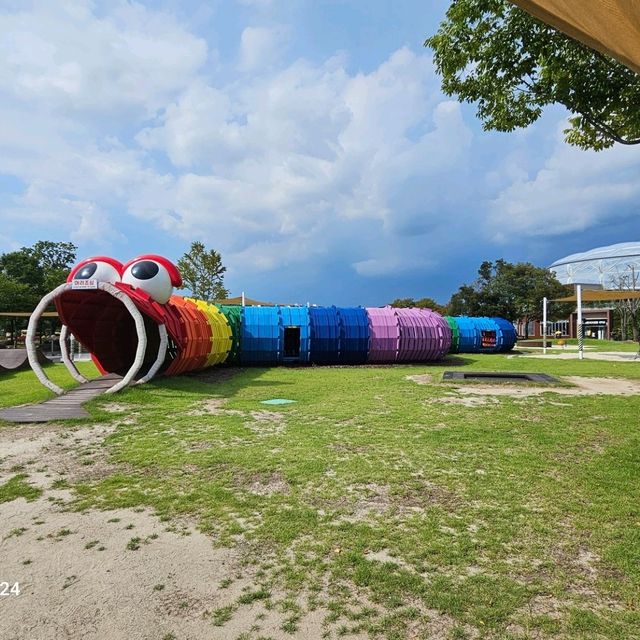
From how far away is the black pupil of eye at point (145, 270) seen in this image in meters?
13.6

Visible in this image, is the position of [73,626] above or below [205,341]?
below

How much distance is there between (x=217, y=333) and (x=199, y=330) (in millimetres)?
2065

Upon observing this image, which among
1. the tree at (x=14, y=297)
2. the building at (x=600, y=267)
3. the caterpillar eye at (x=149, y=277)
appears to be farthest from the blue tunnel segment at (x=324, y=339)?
the building at (x=600, y=267)

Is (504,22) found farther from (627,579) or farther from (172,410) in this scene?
(172,410)

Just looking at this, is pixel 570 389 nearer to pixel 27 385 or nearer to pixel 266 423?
pixel 266 423

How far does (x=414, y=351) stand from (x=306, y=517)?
2008cm

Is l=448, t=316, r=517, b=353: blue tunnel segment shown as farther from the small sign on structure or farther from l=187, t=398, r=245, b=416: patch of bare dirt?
the small sign on structure

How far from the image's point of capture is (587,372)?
18.9 meters

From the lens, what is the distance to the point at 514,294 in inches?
1983

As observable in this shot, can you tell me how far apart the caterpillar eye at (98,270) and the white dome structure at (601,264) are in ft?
300

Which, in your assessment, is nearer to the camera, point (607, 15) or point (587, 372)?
point (607, 15)

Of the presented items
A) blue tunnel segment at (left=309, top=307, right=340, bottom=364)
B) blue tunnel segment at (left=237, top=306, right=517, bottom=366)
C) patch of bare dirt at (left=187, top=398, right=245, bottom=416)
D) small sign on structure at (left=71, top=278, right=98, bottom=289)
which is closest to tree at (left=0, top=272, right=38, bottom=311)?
blue tunnel segment at (left=237, top=306, right=517, bottom=366)

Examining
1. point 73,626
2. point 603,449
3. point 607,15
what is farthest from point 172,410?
point 607,15

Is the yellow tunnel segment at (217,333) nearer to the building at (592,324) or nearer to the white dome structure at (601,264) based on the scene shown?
the building at (592,324)
